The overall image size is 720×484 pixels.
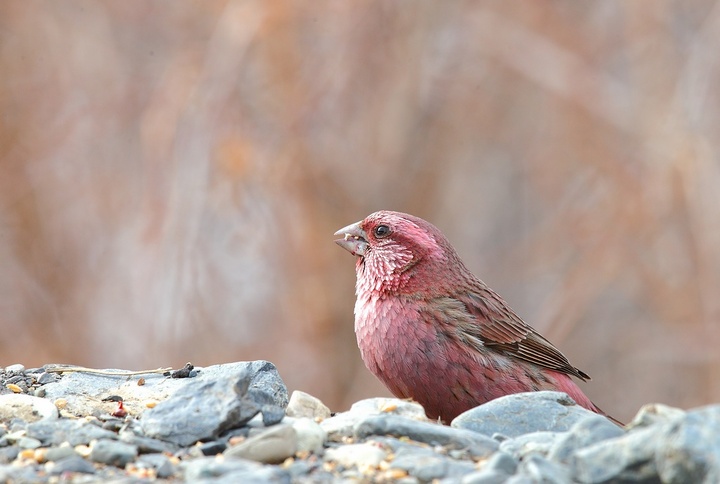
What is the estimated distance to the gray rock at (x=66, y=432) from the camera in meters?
4.16

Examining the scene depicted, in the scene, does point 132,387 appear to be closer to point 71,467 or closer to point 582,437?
point 71,467

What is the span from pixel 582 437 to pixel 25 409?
7.33ft

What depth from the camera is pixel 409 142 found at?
1196 centimetres

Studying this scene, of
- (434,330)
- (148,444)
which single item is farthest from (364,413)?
(434,330)

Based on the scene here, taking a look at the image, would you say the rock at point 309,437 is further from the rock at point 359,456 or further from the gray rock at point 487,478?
the gray rock at point 487,478

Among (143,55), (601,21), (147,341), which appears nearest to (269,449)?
(147,341)

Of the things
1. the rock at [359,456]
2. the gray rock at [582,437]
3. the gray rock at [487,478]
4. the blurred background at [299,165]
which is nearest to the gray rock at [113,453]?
the rock at [359,456]

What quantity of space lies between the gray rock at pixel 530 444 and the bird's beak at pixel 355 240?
239 centimetres

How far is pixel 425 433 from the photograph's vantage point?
415cm

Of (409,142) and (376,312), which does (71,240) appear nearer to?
(409,142)

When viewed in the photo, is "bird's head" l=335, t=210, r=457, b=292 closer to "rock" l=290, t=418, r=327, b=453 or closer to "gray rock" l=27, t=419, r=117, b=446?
"rock" l=290, t=418, r=327, b=453

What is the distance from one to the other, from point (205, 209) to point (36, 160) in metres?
2.04

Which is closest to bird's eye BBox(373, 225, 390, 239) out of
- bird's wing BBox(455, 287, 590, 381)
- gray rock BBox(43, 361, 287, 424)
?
bird's wing BBox(455, 287, 590, 381)

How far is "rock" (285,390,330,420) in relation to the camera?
4.86 metres
